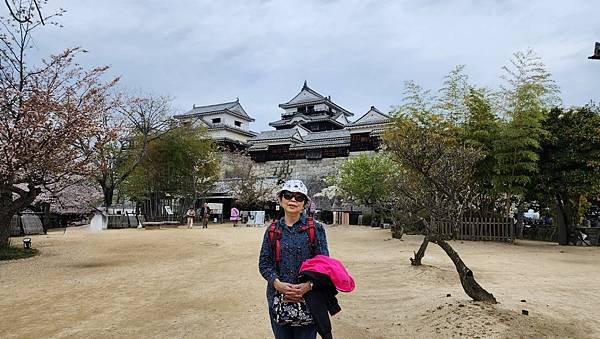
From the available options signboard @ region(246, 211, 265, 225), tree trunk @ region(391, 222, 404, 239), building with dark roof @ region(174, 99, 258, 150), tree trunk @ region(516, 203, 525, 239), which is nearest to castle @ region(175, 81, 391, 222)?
building with dark roof @ region(174, 99, 258, 150)

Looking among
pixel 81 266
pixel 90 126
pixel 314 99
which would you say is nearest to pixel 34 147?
pixel 90 126

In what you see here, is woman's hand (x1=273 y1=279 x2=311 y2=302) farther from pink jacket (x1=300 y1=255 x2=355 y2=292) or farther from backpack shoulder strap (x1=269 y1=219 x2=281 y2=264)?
backpack shoulder strap (x1=269 y1=219 x2=281 y2=264)

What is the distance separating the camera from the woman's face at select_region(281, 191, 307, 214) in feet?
8.61

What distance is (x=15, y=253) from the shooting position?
9.94 metres

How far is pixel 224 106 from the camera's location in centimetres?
4069

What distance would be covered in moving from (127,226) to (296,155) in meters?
15.7

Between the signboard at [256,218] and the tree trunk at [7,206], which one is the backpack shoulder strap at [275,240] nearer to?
the tree trunk at [7,206]

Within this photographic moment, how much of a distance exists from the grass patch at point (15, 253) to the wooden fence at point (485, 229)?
12583 millimetres

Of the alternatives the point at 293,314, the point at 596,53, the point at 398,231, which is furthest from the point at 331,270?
the point at 398,231

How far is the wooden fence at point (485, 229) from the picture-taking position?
1512 centimetres

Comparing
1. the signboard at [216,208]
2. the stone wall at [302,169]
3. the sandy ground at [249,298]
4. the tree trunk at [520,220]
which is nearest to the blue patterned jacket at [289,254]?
the sandy ground at [249,298]

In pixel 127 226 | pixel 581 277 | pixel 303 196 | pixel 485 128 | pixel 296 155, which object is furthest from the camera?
pixel 296 155

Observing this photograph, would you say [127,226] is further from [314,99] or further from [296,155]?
[314,99]

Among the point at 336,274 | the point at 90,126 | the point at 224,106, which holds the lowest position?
the point at 336,274
